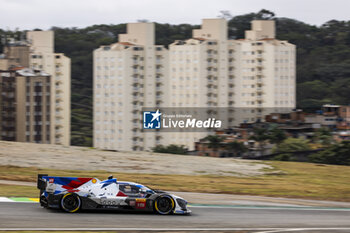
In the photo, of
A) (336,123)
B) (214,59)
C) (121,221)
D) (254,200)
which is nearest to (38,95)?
(214,59)

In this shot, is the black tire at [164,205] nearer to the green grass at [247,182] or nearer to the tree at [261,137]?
the green grass at [247,182]

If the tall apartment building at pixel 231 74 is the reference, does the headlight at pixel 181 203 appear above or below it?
below

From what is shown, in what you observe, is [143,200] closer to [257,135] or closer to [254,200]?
[254,200]

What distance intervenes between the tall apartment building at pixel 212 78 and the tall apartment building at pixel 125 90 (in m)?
0.17

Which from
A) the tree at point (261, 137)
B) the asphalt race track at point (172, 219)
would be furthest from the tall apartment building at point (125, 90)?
the asphalt race track at point (172, 219)

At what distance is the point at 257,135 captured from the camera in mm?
82875

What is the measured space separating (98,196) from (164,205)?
7.71ft

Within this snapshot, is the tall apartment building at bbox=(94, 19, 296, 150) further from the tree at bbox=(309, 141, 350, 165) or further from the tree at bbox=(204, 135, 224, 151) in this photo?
the tree at bbox=(309, 141, 350, 165)

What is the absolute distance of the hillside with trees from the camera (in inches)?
4867

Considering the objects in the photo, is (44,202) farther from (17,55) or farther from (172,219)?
(17,55)

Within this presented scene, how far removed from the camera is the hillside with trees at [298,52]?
406 feet

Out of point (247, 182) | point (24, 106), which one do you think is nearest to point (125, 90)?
point (24, 106)

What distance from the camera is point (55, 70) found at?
354ft

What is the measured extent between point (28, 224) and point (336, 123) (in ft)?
262
